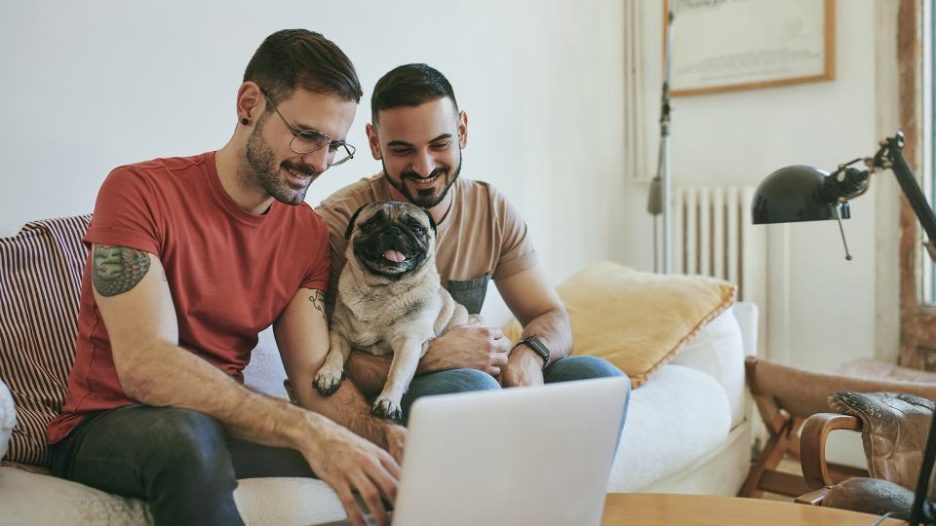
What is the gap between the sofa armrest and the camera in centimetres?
170

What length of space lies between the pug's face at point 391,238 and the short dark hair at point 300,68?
0.26 metres

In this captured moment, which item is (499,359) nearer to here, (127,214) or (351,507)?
(351,507)

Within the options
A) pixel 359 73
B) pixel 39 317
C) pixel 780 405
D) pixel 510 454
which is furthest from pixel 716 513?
pixel 359 73

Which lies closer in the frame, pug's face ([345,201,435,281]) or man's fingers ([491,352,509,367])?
pug's face ([345,201,435,281])

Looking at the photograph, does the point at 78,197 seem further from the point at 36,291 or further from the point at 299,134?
the point at 299,134

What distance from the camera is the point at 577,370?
184 cm

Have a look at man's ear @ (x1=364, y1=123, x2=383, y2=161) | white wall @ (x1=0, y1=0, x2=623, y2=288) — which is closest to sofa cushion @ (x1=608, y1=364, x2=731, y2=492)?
man's ear @ (x1=364, y1=123, x2=383, y2=161)

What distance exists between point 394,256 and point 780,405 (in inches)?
62.6

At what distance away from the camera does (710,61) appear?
3543mm

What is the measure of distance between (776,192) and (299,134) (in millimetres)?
814

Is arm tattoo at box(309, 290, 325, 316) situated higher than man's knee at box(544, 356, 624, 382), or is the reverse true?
arm tattoo at box(309, 290, 325, 316)

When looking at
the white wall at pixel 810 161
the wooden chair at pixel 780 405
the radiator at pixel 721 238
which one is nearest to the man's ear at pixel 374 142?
the wooden chair at pixel 780 405

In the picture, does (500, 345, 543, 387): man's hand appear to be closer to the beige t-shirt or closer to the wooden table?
the beige t-shirt

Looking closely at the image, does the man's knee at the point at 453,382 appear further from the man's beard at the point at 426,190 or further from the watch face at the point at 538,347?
the man's beard at the point at 426,190
